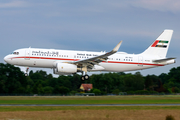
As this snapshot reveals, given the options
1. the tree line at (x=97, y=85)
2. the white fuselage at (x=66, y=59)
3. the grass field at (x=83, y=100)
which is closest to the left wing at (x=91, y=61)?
the white fuselage at (x=66, y=59)

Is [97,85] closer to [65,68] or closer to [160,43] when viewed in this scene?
[160,43]

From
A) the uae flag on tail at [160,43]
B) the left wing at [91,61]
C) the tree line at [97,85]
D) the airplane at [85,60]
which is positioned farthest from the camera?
the tree line at [97,85]

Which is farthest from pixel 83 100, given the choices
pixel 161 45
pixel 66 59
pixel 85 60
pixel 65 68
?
pixel 161 45

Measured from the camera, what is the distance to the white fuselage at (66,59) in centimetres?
4366

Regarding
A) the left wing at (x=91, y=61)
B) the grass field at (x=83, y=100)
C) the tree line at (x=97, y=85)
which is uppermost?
the left wing at (x=91, y=61)

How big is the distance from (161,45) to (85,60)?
15.9 meters

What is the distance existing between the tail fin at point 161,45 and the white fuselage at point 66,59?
7.83 ft

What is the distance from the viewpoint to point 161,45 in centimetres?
5209

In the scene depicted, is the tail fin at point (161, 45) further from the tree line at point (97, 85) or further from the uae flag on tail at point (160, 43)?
the tree line at point (97, 85)

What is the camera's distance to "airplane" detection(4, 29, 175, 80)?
43.6 meters

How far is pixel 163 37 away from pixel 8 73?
2029 inches

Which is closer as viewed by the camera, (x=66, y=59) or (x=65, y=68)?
(x=65, y=68)

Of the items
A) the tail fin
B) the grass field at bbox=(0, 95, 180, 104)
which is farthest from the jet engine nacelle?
the tail fin

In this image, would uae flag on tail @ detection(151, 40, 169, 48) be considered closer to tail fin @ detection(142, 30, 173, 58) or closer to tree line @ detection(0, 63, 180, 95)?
tail fin @ detection(142, 30, 173, 58)
